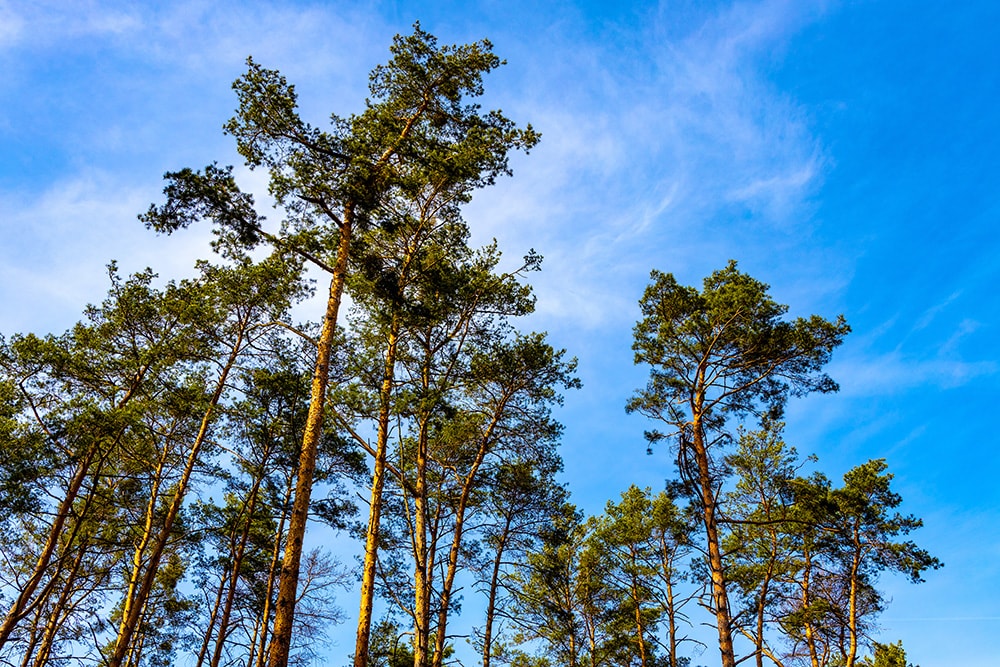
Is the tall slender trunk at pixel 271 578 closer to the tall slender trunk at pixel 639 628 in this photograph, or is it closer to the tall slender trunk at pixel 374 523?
the tall slender trunk at pixel 374 523

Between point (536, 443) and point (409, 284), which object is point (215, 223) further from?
point (536, 443)

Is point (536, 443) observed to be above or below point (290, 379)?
below

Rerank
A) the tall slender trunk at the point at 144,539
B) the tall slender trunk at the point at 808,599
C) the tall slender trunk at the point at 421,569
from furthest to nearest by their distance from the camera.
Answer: the tall slender trunk at the point at 808,599 < the tall slender trunk at the point at 144,539 < the tall slender trunk at the point at 421,569

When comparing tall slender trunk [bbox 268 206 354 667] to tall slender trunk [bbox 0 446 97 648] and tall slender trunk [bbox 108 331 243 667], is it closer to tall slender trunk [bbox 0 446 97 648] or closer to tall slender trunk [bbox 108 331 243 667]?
tall slender trunk [bbox 108 331 243 667]

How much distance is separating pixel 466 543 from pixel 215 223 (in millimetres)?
10040

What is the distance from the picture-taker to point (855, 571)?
57.3ft

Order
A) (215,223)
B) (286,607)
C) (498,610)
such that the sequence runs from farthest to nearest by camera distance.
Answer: (498,610)
(215,223)
(286,607)

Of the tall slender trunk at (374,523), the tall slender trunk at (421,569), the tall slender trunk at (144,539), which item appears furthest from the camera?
the tall slender trunk at (144,539)

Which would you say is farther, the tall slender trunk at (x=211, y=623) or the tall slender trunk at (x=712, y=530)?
the tall slender trunk at (x=211, y=623)

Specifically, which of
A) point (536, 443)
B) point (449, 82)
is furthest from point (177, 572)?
point (449, 82)

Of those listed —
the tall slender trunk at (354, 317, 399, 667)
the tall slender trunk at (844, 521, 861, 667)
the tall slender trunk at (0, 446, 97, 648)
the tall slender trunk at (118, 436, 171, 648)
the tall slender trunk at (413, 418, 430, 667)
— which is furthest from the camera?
the tall slender trunk at (844, 521, 861, 667)

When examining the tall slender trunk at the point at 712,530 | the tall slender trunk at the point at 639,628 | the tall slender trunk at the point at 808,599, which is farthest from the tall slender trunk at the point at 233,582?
the tall slender trunk at the point at 808,599

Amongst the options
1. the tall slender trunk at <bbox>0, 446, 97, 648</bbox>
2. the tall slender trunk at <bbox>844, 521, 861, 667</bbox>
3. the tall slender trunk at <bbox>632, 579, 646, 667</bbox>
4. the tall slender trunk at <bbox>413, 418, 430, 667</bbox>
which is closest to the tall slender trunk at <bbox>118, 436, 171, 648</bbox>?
the tall slender trunk at <bbox>0, 446, 97, 648</bbox>

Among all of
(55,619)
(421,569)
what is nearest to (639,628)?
(421,569)
